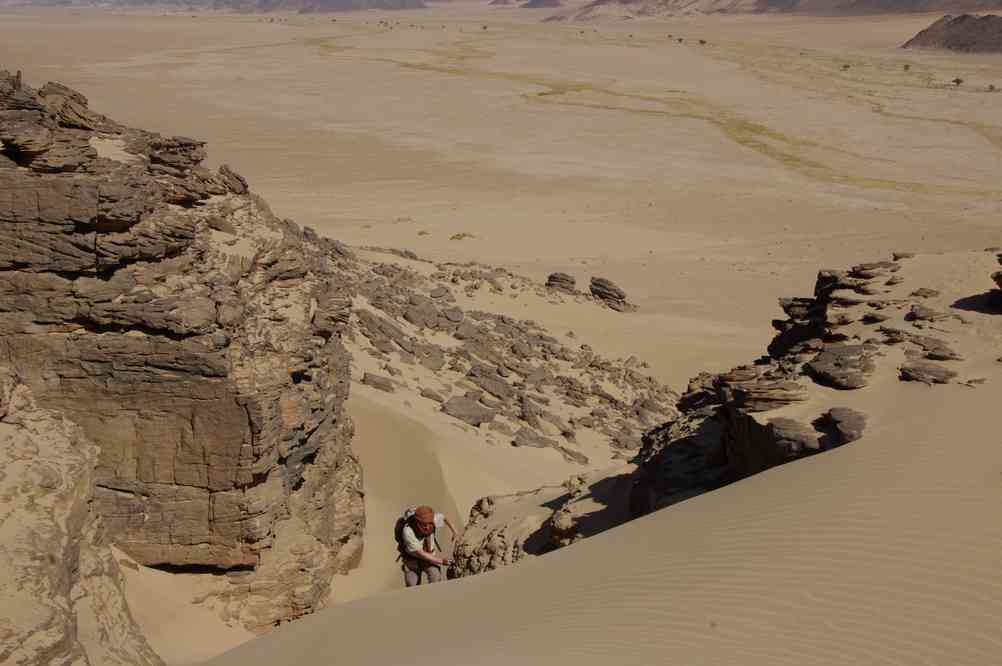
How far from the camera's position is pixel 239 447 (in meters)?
7.23

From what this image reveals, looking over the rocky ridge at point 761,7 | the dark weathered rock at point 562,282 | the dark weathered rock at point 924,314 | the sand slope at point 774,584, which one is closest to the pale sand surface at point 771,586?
the sand slope at point 774,584

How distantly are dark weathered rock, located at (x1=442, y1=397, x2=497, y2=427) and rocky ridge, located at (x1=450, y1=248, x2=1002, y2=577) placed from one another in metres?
2.30

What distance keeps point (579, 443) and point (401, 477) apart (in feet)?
12.6

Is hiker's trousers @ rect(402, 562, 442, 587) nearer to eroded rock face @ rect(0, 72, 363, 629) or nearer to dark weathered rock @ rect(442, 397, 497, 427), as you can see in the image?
eroded rock face @ rect(0, 72, 363, 629)

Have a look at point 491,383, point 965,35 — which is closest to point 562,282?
point 491,383

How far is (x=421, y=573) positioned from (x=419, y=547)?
265 mm

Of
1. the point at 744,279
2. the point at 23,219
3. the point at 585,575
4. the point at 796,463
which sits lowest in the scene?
the point at 744,279

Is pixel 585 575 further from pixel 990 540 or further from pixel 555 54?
pixel 555 54

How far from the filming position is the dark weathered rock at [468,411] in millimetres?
13016

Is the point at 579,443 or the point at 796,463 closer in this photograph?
the point at 796,463

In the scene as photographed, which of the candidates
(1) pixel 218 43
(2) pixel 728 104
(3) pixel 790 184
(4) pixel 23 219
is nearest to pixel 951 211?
(3) pixel 790 184

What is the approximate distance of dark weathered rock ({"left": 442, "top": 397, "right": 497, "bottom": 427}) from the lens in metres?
13.0

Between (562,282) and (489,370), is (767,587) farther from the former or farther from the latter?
(562,282)

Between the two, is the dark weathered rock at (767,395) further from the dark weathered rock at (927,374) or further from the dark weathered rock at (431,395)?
the dark weathered rock at (431,395)
